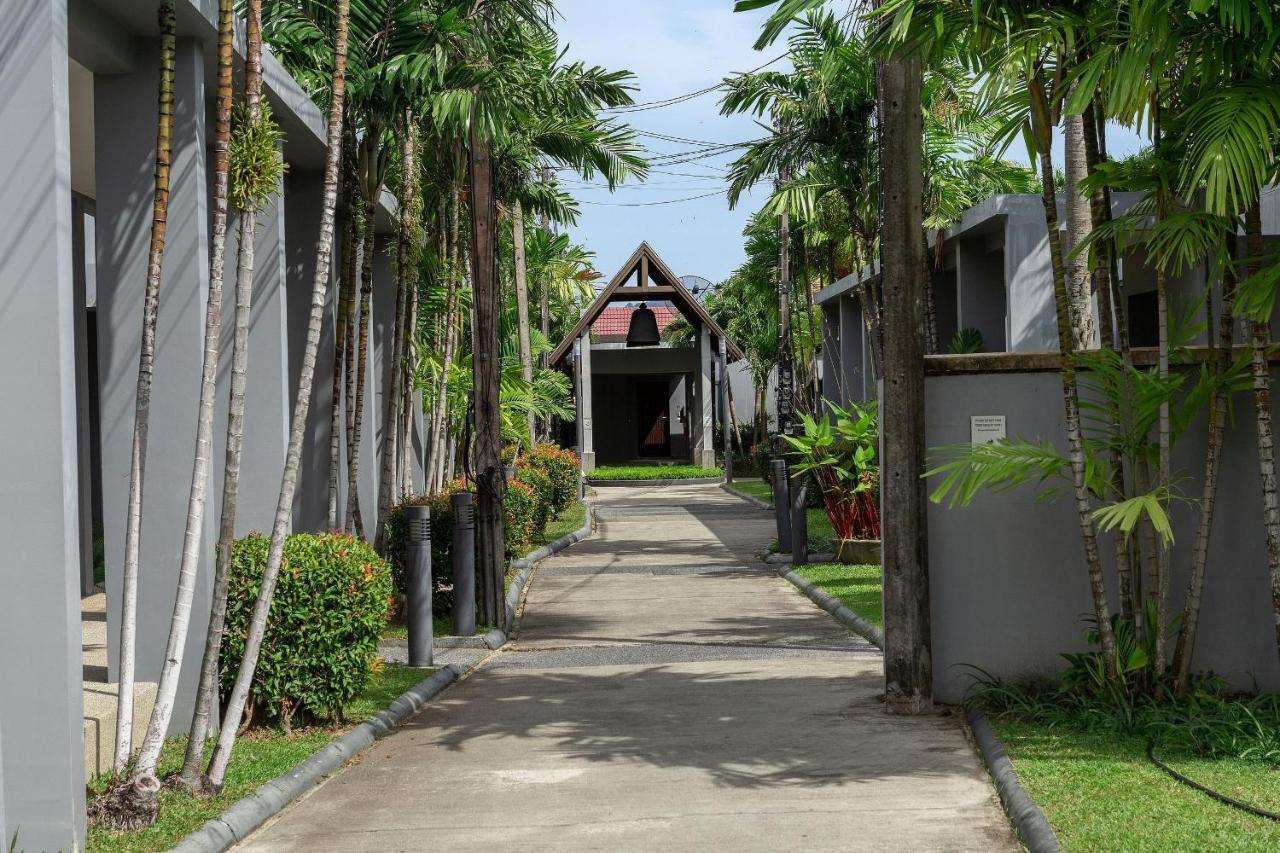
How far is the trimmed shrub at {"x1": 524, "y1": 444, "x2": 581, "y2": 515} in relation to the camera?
89.6ft

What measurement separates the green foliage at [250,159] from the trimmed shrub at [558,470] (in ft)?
63.7

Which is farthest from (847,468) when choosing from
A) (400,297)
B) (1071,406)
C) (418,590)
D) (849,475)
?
(1071,406)

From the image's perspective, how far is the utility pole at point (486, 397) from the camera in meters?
13.2

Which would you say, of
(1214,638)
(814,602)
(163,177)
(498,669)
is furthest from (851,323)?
(163,177)

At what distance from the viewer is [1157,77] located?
23.4 feet

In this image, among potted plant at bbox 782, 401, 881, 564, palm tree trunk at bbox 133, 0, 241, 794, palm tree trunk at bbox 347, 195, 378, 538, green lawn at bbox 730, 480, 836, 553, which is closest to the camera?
palm tree trunk at bbox 133, 0, 241, 794

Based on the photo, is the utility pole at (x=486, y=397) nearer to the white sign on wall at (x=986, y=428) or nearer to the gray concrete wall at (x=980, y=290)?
the white sign on wall at (x=986, y=428)

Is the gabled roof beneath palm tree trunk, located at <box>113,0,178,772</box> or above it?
above

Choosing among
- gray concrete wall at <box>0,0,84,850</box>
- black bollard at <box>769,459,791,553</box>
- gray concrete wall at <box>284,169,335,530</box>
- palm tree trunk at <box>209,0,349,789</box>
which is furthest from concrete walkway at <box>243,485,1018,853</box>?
black bollard at <box>769,459,791,553</box>

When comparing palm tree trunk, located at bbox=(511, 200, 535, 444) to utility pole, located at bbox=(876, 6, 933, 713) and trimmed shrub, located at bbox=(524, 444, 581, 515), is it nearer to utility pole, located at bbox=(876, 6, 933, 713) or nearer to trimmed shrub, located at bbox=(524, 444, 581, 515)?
trimmed shrub, located at bbox=(524, 444, 581, 515)

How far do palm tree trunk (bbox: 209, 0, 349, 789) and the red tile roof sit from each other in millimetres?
44443

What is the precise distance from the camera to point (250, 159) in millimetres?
7145

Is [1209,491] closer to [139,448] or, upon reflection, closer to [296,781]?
[296,781]

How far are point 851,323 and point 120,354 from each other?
85.7ft
